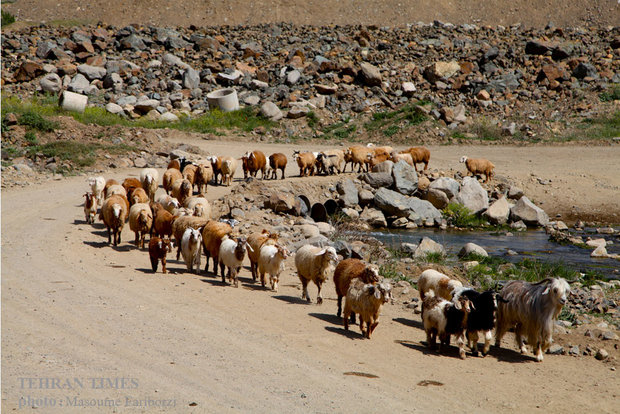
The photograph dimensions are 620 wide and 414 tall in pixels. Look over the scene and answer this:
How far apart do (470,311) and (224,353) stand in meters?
3.88

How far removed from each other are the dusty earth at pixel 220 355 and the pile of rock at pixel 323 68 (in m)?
23.5

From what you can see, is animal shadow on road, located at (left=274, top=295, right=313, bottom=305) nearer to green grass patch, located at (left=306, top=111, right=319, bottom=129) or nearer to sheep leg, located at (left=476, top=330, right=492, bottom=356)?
sheep leg, located at (left=476, top=330, right=492, bottom=356)

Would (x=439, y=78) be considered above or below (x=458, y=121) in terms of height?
above

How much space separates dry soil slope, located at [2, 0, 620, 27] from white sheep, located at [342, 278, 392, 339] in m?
50.2

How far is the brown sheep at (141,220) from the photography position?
1443cm

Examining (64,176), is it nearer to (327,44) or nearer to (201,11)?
(327,44)

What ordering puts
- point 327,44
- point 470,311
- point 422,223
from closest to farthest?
point 470,311 → point 422,223 → point 327,44

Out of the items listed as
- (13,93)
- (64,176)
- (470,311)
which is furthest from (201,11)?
(470,311)

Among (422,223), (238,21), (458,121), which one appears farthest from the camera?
(238,21)

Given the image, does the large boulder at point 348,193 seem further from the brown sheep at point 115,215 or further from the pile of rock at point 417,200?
the brown sheep at point 115,215

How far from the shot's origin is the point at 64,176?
22.7 metres

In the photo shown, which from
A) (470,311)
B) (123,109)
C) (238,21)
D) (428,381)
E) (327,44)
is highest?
(238,21)

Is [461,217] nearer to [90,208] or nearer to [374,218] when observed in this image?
[374,218]

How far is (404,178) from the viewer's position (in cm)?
2339
